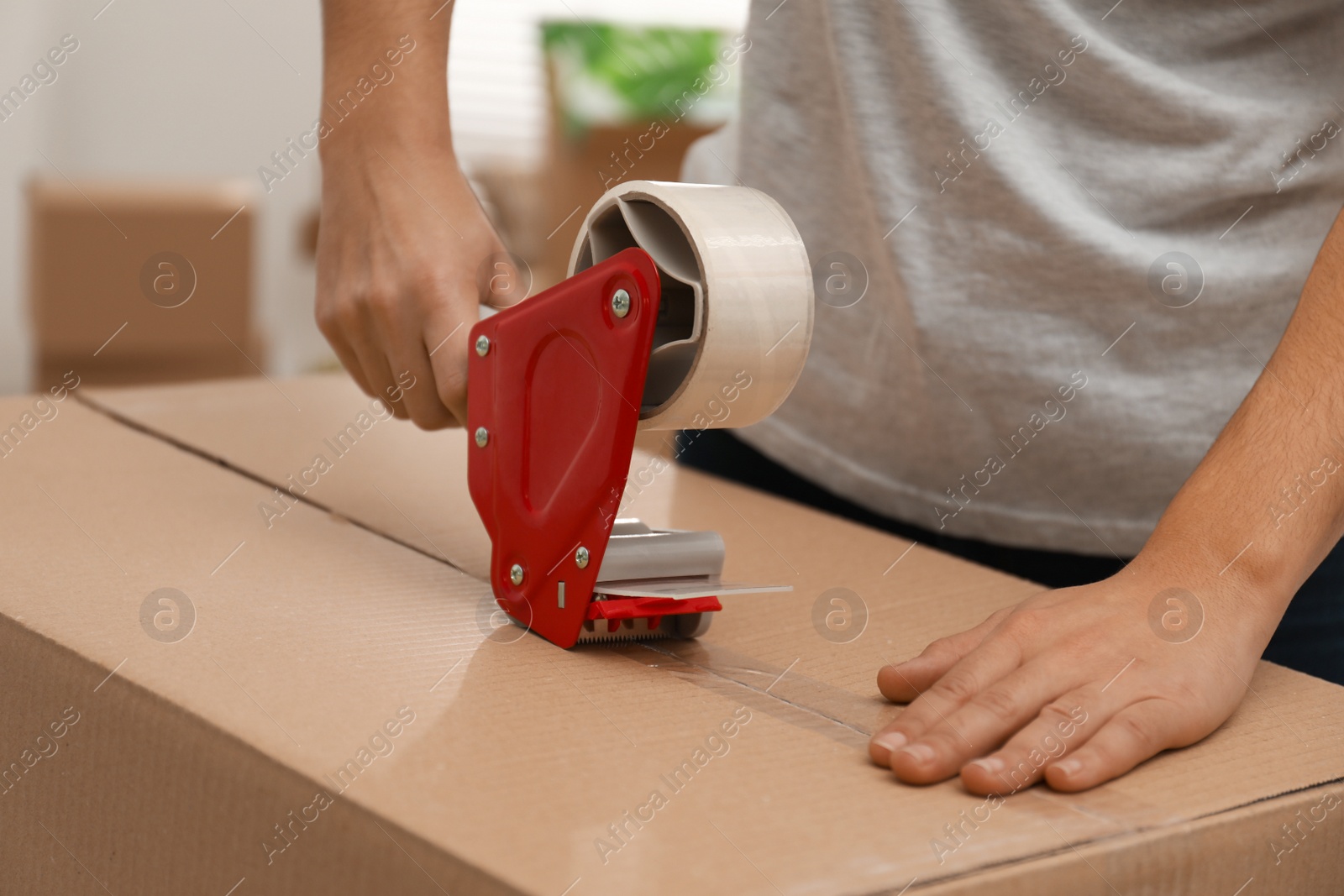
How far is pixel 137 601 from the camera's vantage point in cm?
66

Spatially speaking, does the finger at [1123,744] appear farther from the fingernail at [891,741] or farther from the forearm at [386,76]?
the forearm at [386,76]

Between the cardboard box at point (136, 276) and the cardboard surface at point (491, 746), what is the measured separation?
1764mm

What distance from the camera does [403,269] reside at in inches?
31.5

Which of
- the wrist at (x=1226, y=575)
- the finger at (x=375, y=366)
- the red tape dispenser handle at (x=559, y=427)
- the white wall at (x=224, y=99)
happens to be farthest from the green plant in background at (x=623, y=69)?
the wrist at (x=1226, y=575)

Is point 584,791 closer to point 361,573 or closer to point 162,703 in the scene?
point 162,703

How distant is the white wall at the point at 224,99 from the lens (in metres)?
3.04

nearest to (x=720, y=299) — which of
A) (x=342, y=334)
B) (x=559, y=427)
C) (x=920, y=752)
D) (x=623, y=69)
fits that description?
(x=559, y=427)

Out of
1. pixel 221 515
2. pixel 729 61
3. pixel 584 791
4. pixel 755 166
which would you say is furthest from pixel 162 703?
pixel 729 61

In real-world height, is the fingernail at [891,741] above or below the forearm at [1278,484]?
below

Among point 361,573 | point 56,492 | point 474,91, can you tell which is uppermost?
point 361,573

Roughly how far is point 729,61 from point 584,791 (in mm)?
2901

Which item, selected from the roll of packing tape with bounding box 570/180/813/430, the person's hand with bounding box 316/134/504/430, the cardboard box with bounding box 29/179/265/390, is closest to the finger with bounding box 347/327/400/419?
→ the person's hand with bounding box 316/134/504/430

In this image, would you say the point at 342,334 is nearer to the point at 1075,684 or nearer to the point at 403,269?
the point at 403,269

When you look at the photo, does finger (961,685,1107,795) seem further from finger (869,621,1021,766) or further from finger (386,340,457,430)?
finger (386,340,457,430)
